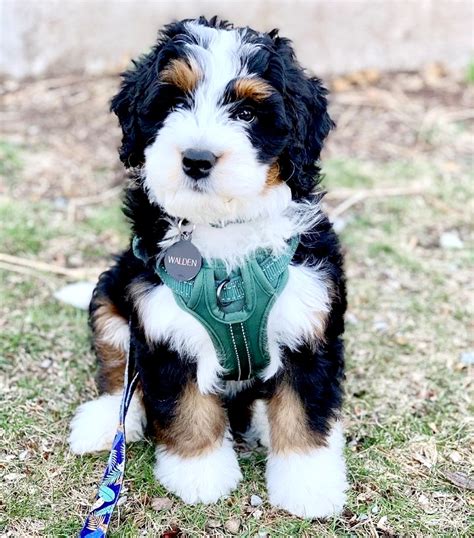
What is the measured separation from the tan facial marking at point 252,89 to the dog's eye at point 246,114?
0.14 ft

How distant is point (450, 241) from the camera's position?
5422mm

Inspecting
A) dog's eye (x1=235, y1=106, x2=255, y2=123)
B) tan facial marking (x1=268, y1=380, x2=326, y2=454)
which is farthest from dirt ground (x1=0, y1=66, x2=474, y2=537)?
dog's eye (x1=235, y1=106, x2=255, y2=123)

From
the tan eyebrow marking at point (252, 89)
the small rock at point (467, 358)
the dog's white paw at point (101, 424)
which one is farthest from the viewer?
the small rock at point (467, 358)

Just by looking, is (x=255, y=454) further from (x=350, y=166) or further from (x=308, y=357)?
(x=350, y=166)

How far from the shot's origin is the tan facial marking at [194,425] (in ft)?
10.5

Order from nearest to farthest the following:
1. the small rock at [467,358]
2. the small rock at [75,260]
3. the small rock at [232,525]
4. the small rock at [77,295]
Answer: the small rock at [232,525]
the small rock at [467,358]
the small rock at [77,295]
the small rock at [75,260]

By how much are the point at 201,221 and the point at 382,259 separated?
103 inches

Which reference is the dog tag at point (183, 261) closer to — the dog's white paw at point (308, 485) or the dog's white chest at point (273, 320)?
the dog's white chest at point (273, 320)

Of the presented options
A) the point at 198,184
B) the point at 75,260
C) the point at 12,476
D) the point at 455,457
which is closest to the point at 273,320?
the point at 198,184

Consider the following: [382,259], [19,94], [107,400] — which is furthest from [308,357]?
[19,94]

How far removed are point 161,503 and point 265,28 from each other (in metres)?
5.63

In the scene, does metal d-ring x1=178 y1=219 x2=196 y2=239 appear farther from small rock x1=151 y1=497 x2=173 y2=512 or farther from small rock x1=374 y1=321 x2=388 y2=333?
small rock x1=374 y1=321 x2=388 y2=333

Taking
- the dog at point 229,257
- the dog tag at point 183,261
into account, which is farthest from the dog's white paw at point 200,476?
the dog tag at point 183,261

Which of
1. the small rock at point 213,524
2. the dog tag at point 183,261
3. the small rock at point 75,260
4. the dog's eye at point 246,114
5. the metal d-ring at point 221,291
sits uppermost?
the dog's eye at point 246,114
